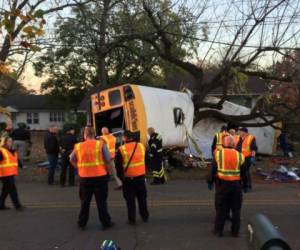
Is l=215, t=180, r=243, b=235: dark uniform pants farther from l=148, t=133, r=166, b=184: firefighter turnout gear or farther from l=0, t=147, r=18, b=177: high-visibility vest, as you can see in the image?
l=148, t=133, r=166, b=184: firefighter turnout gear

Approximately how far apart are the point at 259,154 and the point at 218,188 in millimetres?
16398

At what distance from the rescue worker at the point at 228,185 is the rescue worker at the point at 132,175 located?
1487 mm

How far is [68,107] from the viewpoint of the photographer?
162 ft

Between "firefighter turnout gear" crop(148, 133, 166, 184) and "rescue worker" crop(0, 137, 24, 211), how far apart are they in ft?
16.3

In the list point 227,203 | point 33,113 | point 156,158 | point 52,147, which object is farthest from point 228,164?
point 33,113

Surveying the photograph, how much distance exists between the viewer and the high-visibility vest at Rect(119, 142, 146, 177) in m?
9.66

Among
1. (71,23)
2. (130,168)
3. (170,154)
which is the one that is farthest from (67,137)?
(71,23)

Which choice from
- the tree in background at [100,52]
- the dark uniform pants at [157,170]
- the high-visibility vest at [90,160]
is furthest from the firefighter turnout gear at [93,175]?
the tree in background at [100,52]

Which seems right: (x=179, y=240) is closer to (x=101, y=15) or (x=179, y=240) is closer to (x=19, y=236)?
(x=19, y=236)

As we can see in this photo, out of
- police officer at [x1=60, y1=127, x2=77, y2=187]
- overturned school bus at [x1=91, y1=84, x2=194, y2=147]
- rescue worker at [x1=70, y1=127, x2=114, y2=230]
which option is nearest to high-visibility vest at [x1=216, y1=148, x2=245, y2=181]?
rescue worker at [x1=70, y1=127, x2=114, y2=230]

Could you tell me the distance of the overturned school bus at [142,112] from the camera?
1630 centimetres

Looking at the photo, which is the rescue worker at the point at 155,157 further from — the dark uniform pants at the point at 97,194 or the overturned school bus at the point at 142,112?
the dark uniform pants at the point at 97,194

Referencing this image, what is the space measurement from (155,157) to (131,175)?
5.79 metres

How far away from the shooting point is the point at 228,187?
8.67 m
